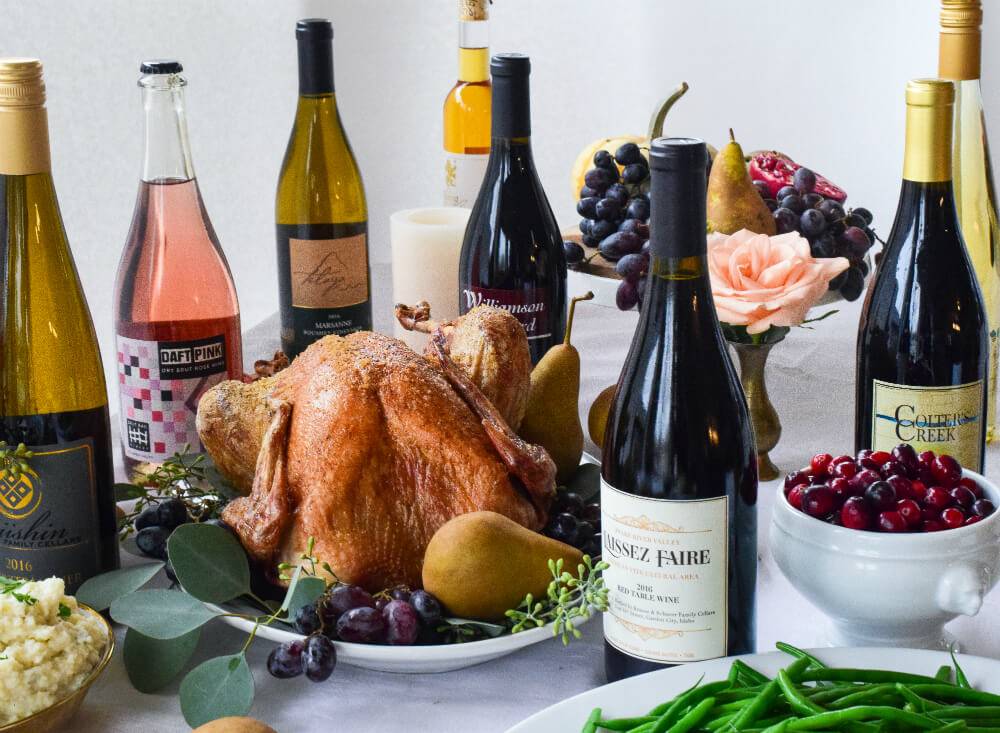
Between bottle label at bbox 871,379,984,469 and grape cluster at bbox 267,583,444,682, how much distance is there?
0.42 metres

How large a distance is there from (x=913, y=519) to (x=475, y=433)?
12.8 inches

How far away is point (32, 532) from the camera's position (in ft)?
3.01

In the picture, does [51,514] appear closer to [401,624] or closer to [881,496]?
[401,624]

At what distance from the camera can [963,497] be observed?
83 cm

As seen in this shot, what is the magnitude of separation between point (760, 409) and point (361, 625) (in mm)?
529

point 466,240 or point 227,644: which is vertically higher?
point 466,240

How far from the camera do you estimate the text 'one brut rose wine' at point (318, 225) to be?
1421mm

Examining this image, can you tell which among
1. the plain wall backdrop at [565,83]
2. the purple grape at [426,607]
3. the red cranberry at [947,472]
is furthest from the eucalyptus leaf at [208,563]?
the plain wall backdrop at [565,83]

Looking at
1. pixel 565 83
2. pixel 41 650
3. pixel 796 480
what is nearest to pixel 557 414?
pixel 796 480

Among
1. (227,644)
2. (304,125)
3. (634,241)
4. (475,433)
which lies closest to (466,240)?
(634,241)

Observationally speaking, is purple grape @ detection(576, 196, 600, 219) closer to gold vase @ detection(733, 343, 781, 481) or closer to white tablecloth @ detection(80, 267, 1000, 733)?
gold vase @ detection(733, 343, 781, 481)

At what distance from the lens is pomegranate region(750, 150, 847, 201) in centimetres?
145

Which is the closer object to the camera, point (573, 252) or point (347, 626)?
point (347, 626)

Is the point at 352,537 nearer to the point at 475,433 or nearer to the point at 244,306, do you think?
the point at 475,433
